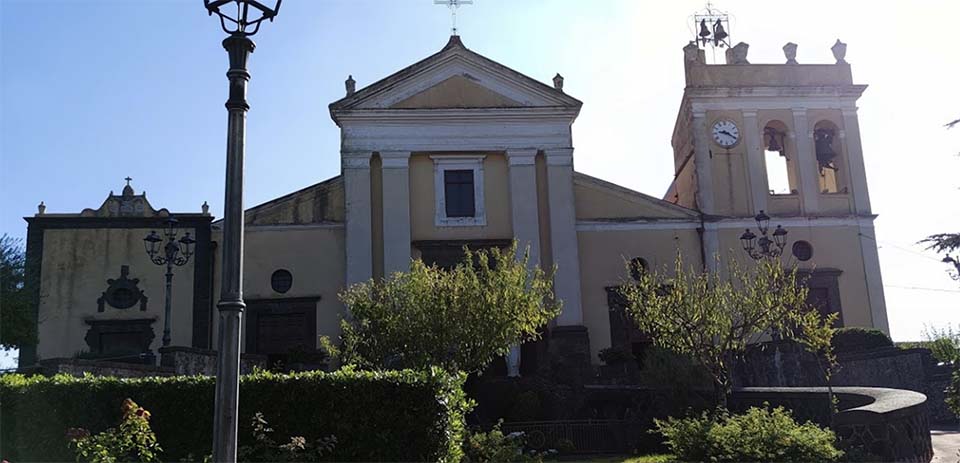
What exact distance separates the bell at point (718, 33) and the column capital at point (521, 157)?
9.07 m

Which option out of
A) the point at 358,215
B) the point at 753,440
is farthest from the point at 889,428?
the point at 358,215

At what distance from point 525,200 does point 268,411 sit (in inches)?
711

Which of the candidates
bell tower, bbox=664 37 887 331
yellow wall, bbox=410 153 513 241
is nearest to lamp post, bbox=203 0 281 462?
yellow wall, bbox=410 153 513 241

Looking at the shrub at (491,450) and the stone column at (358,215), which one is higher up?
the stone column at (358,215)

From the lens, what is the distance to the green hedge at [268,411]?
1304 centimetres

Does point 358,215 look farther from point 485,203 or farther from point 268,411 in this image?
point 268,411

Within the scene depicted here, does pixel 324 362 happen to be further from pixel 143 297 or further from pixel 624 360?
pixel 624 360

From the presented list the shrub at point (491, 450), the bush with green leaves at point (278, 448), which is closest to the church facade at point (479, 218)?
the shrub at point (491, 450)

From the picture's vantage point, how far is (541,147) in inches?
1201

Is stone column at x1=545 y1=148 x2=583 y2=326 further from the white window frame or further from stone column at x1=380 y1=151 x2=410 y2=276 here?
stone column at x1=380 y1=151 x2=410 y2=276

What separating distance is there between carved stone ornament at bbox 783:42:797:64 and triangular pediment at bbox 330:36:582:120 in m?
8.58

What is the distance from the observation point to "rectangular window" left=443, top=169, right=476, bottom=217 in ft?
99.6

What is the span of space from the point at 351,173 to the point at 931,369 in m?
18.1

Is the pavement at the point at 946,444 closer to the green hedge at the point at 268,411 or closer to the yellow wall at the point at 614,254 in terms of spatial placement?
the green hedge at the point at 268,411
